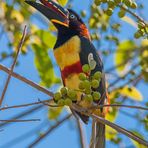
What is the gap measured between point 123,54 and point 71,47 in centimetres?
96

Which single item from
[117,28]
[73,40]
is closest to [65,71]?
[73,40]

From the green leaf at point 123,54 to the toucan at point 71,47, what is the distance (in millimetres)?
587

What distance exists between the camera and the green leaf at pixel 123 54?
386cm

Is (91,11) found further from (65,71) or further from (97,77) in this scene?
(97,77)

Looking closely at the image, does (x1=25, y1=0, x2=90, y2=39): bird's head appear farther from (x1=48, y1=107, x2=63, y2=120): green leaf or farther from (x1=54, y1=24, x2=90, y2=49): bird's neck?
(x1=48, y1=107, x2=63, y2=120): green leaf

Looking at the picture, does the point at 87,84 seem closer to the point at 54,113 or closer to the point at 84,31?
the point at 84,31

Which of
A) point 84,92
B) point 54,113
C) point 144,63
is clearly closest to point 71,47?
point 144,63

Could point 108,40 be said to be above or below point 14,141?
above

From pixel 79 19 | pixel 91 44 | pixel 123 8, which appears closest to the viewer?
pixel 123 8

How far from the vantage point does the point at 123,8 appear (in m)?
2.26

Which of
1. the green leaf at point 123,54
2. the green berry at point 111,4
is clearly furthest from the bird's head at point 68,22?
the green berry at point 111,4

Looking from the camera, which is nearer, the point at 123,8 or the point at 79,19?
the point at 123,8

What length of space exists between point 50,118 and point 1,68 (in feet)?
5.30

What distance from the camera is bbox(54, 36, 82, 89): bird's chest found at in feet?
9.82
